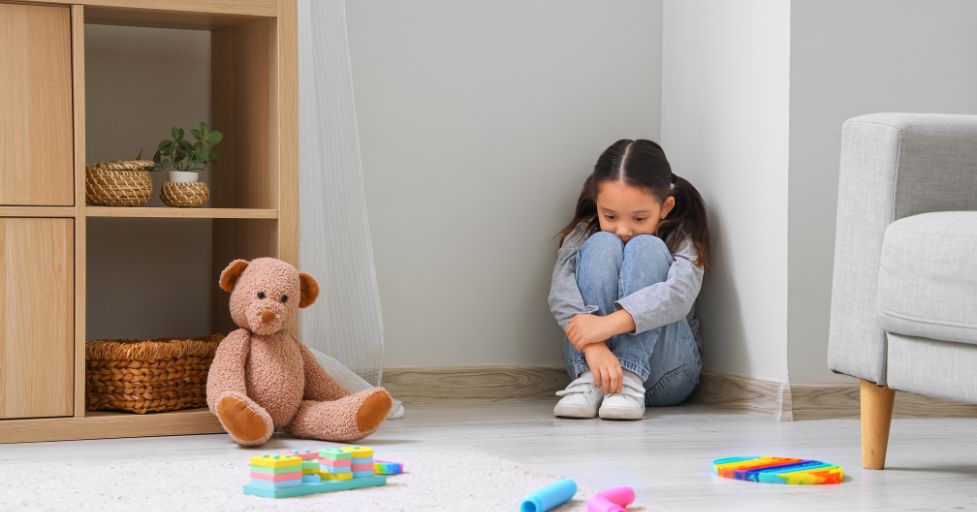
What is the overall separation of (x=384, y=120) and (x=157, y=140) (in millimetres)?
483

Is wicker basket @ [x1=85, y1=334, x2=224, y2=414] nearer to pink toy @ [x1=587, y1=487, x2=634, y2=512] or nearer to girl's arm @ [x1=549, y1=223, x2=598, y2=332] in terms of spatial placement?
girl's arm @ [x1=549, y1=223, x2=598, y2=332]

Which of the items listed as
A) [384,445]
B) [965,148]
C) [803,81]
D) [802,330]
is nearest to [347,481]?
[384,445]

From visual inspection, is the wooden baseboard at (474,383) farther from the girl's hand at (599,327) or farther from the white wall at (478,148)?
the girl's hand at (599,327)

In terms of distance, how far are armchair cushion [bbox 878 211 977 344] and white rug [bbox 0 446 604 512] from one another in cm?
53

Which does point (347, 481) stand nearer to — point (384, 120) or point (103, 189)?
point (103, 189)

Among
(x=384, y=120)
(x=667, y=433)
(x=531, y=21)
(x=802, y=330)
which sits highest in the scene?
(x=531, y=21)

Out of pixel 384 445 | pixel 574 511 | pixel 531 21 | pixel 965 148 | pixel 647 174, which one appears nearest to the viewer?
pixel 574 511

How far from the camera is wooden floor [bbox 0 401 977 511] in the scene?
56.5 inches

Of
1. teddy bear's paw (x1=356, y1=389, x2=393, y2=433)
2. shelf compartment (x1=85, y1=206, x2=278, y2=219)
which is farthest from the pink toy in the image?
shelf compartment (x1=85, y1=206, x2=278, y2=219)

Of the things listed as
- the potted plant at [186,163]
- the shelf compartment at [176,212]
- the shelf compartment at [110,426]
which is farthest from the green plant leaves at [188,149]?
the shelf compartment at [110,426]

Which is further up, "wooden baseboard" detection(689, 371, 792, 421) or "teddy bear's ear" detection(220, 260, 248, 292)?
"teddy bear's ear" detection(220, 260, 248, 292)

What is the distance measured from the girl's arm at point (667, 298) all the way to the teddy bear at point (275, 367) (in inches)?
26.1

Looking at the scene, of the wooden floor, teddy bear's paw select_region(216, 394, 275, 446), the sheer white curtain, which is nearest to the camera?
the wooden floor

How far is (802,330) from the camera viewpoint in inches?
88.9
